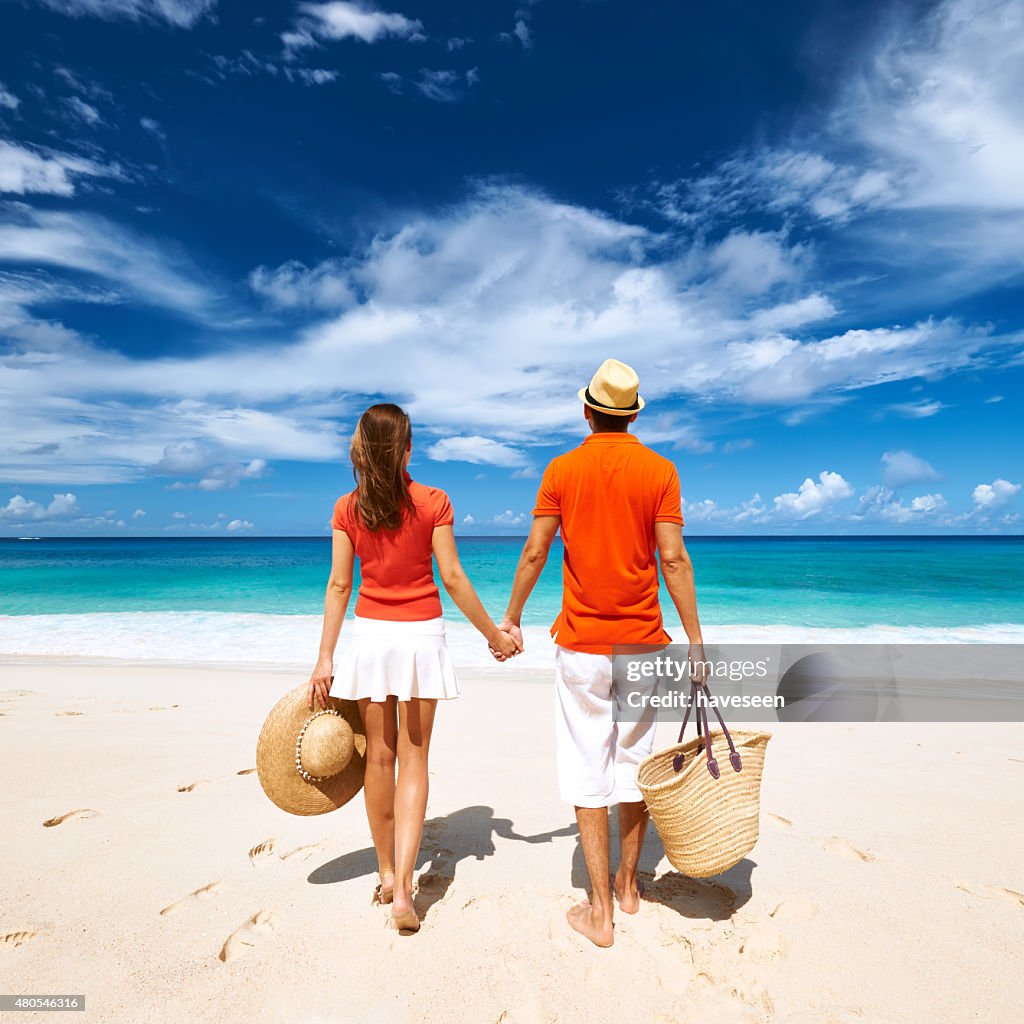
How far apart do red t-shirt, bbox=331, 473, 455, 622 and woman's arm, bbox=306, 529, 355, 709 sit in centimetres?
10

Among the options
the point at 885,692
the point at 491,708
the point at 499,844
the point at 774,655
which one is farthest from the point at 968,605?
the point at 499,844


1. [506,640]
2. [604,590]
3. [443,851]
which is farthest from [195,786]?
[604,590]

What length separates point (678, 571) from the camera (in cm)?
269

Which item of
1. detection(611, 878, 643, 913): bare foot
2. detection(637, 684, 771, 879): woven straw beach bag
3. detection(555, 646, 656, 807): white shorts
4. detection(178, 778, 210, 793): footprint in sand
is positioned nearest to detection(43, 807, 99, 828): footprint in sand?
detection(178, 778, 210, 793): footprint in sand

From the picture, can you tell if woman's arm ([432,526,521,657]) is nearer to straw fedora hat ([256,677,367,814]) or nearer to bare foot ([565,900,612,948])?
straw fedora hat ([256,677,367,814])

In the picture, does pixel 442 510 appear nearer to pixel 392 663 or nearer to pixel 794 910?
pixel 392 663

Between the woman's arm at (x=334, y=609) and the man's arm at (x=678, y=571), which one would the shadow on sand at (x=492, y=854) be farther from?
the man's arm at (x=678, y=571)

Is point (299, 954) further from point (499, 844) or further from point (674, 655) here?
point (674, 655)

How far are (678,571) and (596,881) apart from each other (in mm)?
1326

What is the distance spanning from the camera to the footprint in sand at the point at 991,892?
9.55 feet

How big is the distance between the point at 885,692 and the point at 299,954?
7.26m

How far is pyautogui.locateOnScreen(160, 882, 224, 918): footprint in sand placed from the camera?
2.80 metres

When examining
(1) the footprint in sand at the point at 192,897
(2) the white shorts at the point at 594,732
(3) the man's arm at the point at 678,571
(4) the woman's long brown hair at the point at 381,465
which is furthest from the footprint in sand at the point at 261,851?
(3) the man's arm at the point at 678,571

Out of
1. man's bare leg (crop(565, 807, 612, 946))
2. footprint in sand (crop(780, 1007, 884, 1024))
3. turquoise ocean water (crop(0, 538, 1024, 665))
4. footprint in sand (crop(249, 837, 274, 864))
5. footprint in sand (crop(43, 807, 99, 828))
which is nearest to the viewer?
footprint in sand (crop(780, 1007, 884, 1024))
